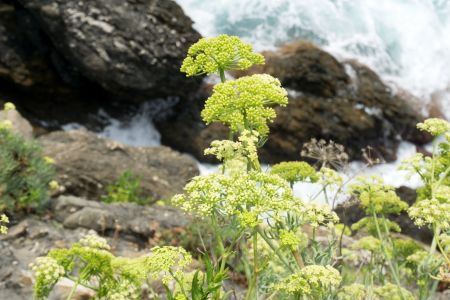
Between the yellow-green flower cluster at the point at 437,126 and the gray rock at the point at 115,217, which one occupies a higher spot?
the yellow-green flower cluster at the point at 437,126

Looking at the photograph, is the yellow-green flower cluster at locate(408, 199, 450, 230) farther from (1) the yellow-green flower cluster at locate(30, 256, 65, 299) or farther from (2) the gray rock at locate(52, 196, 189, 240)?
(2) the gray rock at locate(52, 196, 189, 240)

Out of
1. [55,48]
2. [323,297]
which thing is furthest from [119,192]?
[323,297]

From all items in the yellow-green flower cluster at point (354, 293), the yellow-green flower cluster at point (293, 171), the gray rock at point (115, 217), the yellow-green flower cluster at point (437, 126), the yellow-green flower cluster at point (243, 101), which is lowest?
the gray rock at point (115, 217)

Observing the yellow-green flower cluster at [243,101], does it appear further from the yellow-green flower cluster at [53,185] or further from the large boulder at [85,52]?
the large boulder at [85,52]

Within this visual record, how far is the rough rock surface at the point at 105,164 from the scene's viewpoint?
29.4 feet

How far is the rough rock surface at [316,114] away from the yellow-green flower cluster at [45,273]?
10.8 meters

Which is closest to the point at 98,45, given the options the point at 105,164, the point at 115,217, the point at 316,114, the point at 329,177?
the point at 105,164

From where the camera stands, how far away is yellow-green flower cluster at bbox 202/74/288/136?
98.7 inches

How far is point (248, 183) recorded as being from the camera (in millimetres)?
2248

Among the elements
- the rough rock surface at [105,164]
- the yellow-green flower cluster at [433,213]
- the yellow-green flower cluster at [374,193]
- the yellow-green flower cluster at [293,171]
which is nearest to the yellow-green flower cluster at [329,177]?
the yellow-green flower cluster at [374,193]

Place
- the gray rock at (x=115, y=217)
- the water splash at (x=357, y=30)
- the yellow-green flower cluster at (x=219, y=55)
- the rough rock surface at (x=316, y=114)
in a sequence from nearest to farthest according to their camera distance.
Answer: the yellow-green flower cluster at (x=219, y=55) < the gray rock at (x=115, y=217) < the rough rock surface at (x=316, y=114) < the water splash at (x=357, y=30)

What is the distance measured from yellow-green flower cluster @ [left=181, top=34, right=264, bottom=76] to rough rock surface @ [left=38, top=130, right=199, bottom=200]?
21.4 ft

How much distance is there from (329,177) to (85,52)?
9793 millimetres

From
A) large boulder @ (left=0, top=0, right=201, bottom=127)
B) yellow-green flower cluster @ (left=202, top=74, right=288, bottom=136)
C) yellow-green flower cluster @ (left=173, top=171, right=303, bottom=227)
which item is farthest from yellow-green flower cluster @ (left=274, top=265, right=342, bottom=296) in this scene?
large boulder @ (left=0, top=0, right=201, bottom=127)
